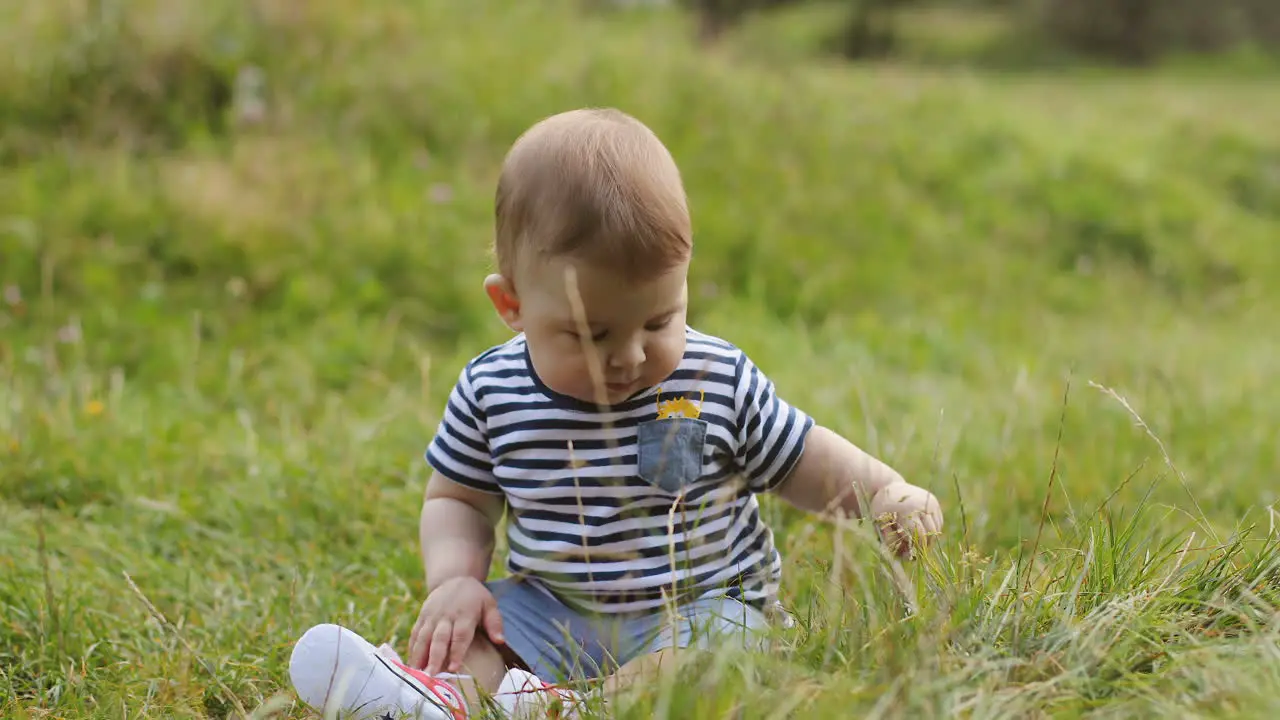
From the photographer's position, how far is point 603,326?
190cm

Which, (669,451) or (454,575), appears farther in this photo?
(454,575)

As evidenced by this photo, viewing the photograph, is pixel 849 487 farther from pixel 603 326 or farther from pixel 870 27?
pixel 870 27

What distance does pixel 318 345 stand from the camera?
13.3 ft

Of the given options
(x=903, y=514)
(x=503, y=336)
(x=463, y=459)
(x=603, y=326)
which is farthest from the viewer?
(x=503, y=336)

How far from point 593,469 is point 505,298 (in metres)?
0.34

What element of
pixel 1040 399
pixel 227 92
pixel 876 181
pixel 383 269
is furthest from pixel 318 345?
pixel 876 181

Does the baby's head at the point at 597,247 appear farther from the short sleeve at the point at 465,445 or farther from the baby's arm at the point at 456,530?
the baby's arm at the point at 456,530

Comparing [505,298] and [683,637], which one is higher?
[505,298]

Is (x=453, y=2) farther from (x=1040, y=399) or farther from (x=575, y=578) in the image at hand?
(x=575, y=578)

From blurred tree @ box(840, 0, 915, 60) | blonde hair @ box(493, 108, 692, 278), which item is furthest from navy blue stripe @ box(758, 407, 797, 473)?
blurred tree @ box(840, 0, 915, 60)

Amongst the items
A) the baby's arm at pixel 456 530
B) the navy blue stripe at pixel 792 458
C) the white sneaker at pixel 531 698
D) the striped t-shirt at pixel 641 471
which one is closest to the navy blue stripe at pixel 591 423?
the striped t-shirt at pixel 641 471

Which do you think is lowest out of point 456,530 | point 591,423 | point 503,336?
point 503,336

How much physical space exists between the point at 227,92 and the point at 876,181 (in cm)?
344

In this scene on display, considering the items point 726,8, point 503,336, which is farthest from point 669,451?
point 726,8
